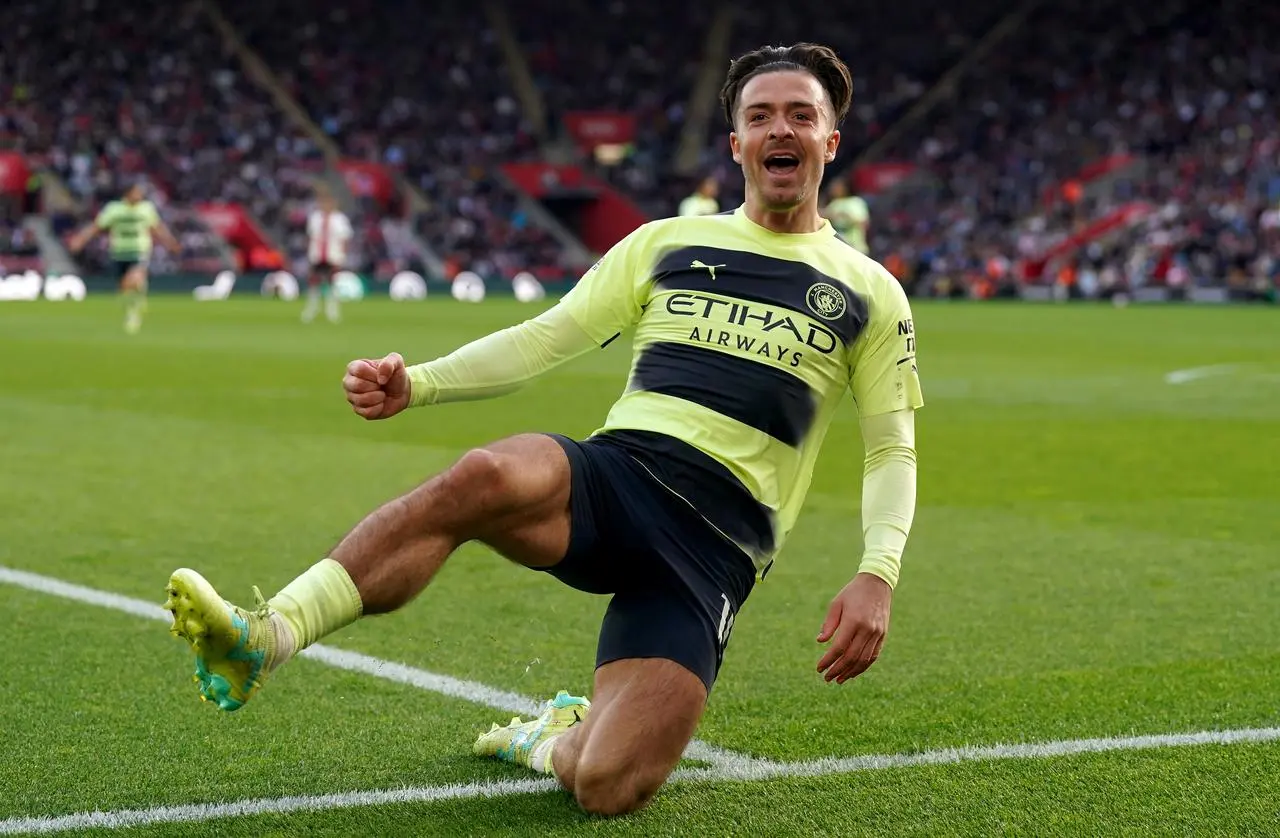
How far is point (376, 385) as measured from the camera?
3.96m

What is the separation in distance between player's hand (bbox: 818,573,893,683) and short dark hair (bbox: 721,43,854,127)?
4.43 feet

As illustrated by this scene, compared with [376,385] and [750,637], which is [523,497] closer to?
[376,385]

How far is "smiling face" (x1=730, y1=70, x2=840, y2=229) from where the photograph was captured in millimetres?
4496

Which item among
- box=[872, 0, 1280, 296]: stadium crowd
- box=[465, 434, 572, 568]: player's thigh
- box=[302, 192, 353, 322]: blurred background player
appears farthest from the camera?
box=[872, 0, 1280, 296]: stadium crowd

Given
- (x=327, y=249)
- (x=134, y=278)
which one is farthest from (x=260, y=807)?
(x=327, y=249)

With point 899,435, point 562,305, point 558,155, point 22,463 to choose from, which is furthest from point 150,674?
point 558,155

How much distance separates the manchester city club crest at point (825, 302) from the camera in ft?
14.6

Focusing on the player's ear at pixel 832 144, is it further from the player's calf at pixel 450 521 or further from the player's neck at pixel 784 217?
the player's calf at pixel 450 521

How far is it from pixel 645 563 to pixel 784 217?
1.03 meters

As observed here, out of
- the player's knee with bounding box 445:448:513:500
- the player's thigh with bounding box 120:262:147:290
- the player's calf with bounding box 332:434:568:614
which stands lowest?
the player's thigh with bounding box 120:262:147:290

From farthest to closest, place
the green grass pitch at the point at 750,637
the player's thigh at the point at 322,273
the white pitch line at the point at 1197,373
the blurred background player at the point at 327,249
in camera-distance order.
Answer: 1. the player's thigh at the point at 322,273
2. the blurred background player at the point at 327,249
3. the white pitch line at the point at 1197,373
4. the green grass pitch at the point at 750,637

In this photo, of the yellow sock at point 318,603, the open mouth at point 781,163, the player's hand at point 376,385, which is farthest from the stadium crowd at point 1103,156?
the yellow sock at point 318,603

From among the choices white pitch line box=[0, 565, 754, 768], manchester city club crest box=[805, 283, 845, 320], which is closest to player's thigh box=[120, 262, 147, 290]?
white pitch line box=[0, 565, 754, 768]

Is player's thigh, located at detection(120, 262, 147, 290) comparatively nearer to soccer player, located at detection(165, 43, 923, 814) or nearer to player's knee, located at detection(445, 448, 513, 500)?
soccer player, located at detection(165, 43, 923, 814)
